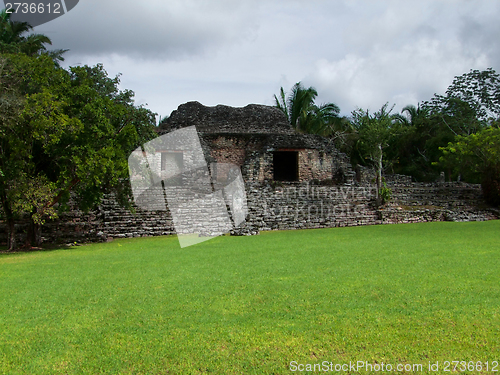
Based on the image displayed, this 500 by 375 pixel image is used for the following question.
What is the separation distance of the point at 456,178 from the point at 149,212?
24.4 meters

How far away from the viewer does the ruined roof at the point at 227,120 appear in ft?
65.6

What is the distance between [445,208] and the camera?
17.7 meters

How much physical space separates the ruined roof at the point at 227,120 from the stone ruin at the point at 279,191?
0.05 meters

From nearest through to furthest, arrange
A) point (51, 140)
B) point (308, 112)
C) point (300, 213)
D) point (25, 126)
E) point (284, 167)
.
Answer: point (51, 140) → point (25, 126) → point (300, 213) → point (284, 167) → point (308, 112)

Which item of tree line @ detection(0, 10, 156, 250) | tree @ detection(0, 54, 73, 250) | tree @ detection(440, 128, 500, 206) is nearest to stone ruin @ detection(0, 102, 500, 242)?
tree @ detection(440, 128, 500, 206)

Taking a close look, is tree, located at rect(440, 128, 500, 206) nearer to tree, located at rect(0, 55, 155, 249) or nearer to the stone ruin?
the stone ruin

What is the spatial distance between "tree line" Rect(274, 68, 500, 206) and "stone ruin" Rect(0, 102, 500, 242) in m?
1.51

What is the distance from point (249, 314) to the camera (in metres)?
3.81

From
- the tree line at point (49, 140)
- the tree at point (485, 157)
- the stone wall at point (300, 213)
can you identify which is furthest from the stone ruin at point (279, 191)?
the tree line at point (49, 140)

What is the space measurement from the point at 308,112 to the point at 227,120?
9.13m

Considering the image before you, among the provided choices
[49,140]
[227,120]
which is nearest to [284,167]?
[227,120]

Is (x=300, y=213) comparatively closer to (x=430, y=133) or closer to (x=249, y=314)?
(x=249, y=314)

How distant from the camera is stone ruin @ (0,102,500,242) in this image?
40.7ft

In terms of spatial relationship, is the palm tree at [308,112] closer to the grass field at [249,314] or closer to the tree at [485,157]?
the tree at [485,157]
